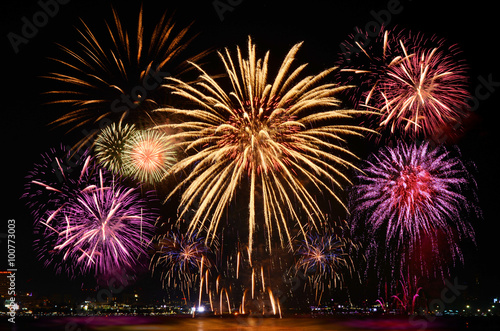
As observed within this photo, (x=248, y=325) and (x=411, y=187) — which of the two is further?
(x=248, y=325)

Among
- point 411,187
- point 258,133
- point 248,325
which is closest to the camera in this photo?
point 258,133

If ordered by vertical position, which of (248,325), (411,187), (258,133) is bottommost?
(248,325)

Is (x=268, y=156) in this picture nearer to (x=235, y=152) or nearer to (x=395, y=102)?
(x=235, y=152)

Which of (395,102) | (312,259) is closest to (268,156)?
(395,102)

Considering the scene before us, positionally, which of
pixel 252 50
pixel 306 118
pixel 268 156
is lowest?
pixel 268 156

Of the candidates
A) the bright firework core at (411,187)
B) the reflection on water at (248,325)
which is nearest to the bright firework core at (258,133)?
the bright firework core at (411,187)

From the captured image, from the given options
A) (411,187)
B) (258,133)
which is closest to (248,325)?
(411,187)

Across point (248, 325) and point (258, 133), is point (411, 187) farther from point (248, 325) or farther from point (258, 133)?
point (248, 325)

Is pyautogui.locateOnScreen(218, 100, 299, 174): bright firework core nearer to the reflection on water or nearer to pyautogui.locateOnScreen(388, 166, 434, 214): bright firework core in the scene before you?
pyautogui.locateOnScreen(388, 166, 434, 214): bright firework core

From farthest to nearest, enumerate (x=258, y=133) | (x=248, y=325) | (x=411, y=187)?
(x=248, y=325) → (x=411, y=187) → (x=258, y=133)

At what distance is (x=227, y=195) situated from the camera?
75.6ft

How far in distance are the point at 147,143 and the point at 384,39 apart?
14646mm

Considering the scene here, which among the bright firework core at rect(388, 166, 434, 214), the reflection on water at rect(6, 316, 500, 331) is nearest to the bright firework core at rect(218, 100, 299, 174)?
the bright firework core at rect(388, 166, 434, 214)

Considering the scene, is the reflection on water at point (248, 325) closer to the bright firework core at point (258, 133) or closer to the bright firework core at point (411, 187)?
the bright firework core at point (411, 187)
